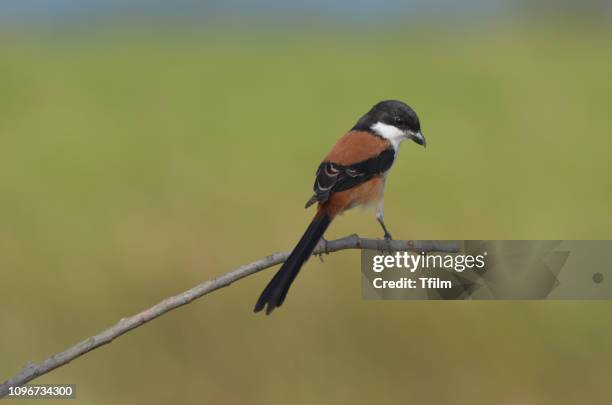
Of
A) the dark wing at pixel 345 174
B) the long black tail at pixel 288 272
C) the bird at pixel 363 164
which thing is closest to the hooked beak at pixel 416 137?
the bird at pixel 363 164

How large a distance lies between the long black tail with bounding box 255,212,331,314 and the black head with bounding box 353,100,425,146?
816mm

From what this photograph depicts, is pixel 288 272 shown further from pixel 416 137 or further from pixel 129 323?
pixel 416 137

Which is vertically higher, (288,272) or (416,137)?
(416,137)

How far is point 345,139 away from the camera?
10.7 ft

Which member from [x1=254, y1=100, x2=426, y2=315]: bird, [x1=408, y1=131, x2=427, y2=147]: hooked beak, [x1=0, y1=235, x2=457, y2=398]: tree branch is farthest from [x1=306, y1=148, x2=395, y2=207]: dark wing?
[x1=0, y1=235, x2=457, y2=398]: tree branch

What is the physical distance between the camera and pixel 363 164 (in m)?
3.13

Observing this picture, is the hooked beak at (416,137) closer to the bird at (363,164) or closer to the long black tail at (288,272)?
the bird at (363,164)

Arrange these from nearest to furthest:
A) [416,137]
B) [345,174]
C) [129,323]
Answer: [129,323] < [345,174] < [416,137]

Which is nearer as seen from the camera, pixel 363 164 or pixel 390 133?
pixel 363 164

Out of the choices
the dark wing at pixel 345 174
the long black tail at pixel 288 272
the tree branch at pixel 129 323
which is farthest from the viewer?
the dark wing at pixel 345 174

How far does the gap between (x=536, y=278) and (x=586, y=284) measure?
0.39m

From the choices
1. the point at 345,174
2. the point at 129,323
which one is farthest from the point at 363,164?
the point at 129,323

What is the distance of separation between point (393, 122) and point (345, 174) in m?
0.47

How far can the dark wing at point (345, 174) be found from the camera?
2.82 meters
